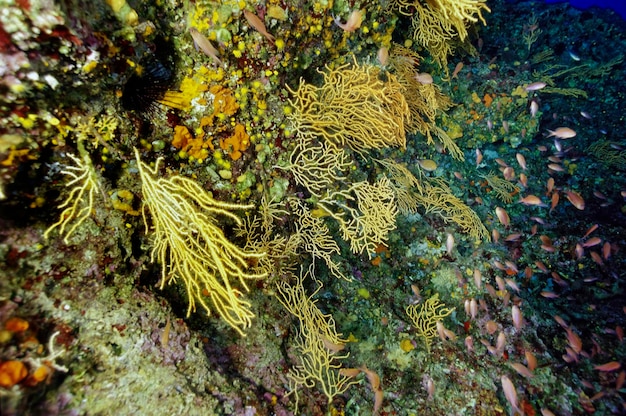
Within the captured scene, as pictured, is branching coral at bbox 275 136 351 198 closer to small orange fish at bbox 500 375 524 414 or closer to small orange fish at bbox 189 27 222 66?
small orange fish at bbox 189 27 222 66

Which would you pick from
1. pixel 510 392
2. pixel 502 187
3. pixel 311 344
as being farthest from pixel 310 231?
pixel 502 187

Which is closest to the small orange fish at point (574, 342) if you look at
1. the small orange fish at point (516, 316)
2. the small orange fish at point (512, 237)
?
the small orange fish at point (516, 316)

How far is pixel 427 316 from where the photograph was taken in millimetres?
4559

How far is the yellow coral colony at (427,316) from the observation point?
4457 mm

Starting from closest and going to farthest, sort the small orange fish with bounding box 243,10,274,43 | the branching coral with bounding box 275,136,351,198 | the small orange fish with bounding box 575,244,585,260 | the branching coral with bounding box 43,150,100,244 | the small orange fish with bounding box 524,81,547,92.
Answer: the branching coral with bounding box 43,150,100,244 < the small orange fish with bounding box 243,10,274,43 < the branching coral with bounding box 275,136,351,198 < the small orange fish with bounding box 575,244,585,260 < the small orange fish with bounding box 524,81,547,92

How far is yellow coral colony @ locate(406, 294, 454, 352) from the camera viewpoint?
14.6 ft

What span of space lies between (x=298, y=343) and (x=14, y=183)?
9.50 ft

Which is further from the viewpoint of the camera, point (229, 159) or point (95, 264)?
point (229, 159)

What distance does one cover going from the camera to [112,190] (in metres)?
2.38

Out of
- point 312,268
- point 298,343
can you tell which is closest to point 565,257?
point 312,268

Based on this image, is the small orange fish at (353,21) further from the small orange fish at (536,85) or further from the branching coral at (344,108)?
the small orange fish at (536,85)

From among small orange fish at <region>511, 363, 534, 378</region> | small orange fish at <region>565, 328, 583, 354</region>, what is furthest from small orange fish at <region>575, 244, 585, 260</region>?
small orange fish at <region>511, 363, 534, 378</region>

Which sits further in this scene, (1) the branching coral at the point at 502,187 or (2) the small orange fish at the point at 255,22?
(1) the branching coral at the point at 502,187

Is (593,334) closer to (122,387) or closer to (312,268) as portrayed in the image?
(312,268)
